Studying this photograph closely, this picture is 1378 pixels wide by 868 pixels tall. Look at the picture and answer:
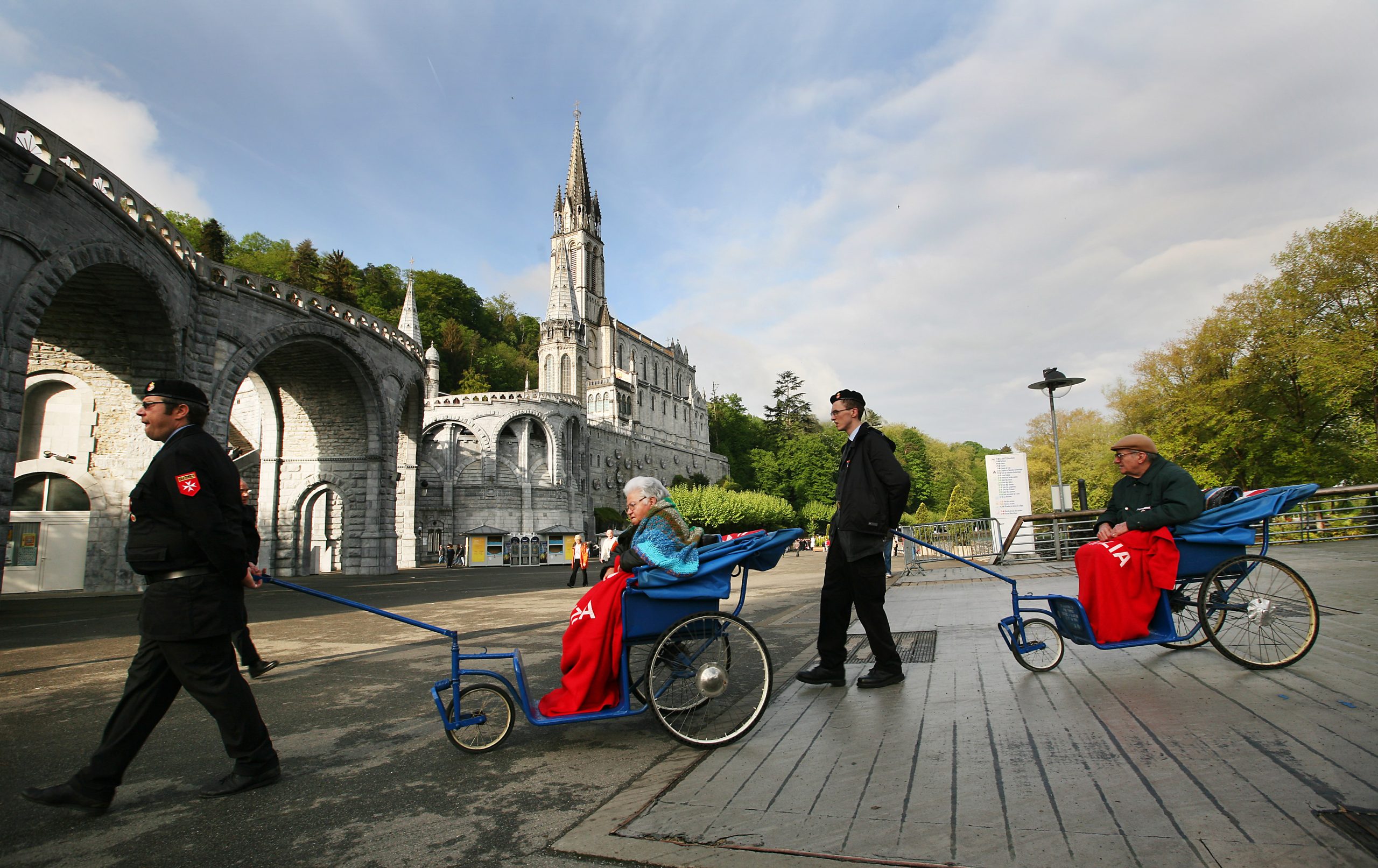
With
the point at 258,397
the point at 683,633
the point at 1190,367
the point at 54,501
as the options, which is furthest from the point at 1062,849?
the point at 1190,367

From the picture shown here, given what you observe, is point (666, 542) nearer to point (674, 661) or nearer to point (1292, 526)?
point (674, 661)

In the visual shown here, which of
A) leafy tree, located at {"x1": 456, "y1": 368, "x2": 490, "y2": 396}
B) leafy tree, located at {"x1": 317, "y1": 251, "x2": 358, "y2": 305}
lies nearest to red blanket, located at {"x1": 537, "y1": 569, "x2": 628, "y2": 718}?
leafy tree, located at {"x1": 317, "y1": 251, "x2": 358, "y2": 305}

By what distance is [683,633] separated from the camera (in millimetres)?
3904

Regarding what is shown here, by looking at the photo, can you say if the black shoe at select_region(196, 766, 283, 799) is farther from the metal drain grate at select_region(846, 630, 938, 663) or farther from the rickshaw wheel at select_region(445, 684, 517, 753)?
the metal drain grate at select_region(846, 630, 938, 663)

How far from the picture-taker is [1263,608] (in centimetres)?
434

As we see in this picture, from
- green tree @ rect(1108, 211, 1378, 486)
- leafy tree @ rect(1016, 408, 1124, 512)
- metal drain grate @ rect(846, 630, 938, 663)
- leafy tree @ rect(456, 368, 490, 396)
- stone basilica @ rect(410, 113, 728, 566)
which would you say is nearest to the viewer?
metal drain grate @ rect(846, 630, 938, 663)

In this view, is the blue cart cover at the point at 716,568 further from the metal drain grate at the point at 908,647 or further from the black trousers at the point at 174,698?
the black trousers at the point at 174,698

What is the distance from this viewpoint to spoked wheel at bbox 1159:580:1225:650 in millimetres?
4543

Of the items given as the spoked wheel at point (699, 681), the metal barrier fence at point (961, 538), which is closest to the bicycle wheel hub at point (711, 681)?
the spoked wheel at point (699, 681)

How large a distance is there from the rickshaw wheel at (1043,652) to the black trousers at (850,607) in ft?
2.56

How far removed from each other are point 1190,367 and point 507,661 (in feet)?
107

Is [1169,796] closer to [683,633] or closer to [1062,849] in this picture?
[1062,849]

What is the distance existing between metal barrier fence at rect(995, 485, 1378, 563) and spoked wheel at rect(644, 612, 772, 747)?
1032cm

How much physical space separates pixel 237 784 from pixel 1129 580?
493 cm
